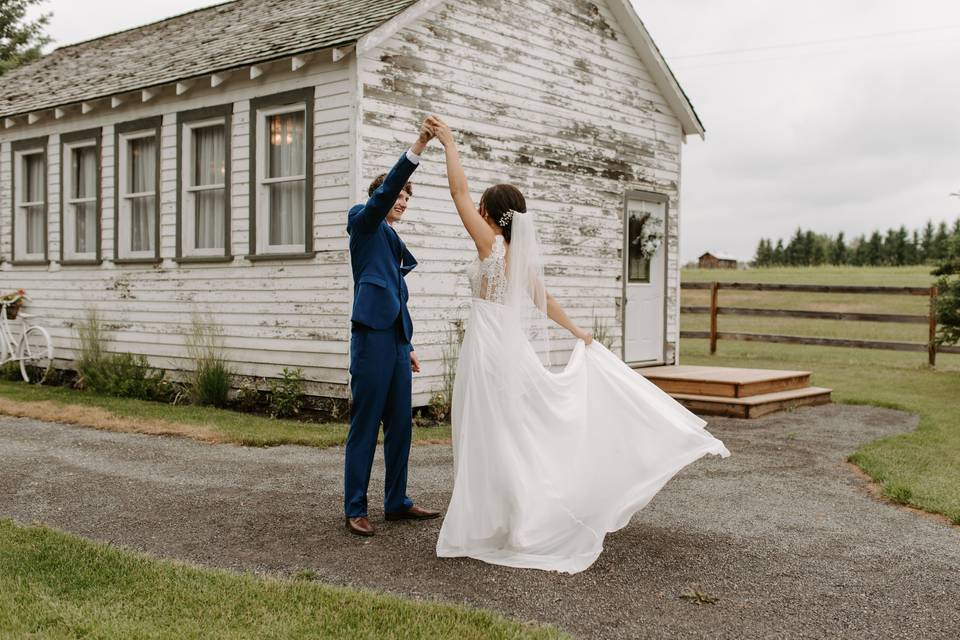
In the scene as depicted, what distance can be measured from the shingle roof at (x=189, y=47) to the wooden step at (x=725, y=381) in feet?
18.7

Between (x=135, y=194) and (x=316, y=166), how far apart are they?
3651 millimetres

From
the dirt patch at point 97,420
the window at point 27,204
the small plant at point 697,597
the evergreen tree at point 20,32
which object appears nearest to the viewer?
the small plant at point 697,597

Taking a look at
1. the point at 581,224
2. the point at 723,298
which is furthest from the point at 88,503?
the point at 723,298

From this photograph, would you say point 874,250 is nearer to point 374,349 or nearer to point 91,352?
point 91,352

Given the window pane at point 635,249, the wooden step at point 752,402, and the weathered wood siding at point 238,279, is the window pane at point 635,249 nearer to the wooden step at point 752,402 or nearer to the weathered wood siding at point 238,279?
the wooden step at point 752,402

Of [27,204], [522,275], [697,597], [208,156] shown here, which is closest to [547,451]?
[522,275]

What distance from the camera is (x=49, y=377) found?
524 inches

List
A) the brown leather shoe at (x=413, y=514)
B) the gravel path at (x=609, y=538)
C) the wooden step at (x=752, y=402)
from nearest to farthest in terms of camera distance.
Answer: the gravel path at (x=609, y=538) < the brown leather shoe at (x=413, y=514) < the wooden step at (x=752, y=402)

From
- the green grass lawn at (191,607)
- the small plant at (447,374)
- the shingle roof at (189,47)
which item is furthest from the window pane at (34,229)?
the green grass lawn at (191,607)

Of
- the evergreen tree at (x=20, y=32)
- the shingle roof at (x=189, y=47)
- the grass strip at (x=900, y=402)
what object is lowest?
the grass strip at (x=900, y=402)

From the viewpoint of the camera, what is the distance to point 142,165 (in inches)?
484

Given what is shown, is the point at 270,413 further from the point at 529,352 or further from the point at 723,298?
the point at 723,298

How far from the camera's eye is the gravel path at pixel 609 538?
4.02 m

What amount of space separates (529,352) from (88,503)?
3.16 m
